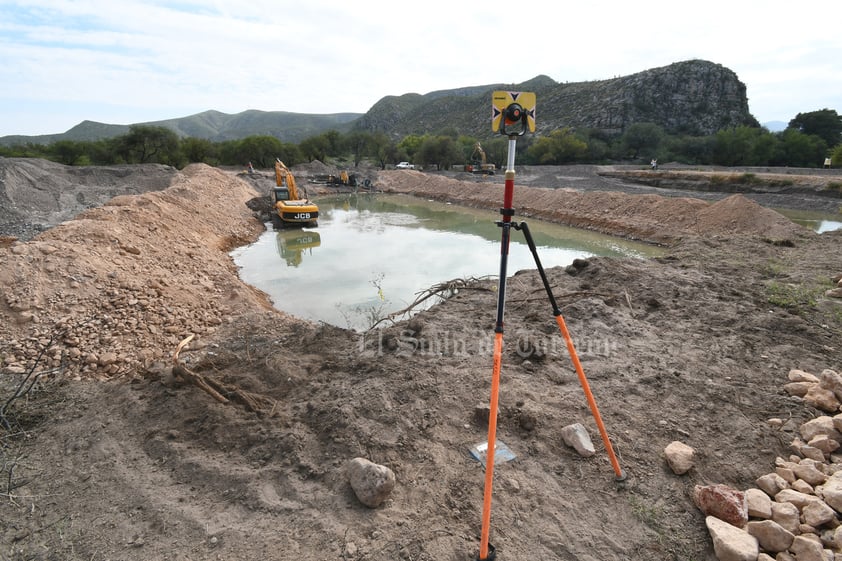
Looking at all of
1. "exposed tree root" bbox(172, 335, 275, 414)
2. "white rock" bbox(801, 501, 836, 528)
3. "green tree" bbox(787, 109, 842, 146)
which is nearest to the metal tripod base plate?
"white rock" bbox(801, 501, 836, 528)

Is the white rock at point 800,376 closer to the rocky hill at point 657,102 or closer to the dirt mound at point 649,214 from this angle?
the dirt mound at point 649,214

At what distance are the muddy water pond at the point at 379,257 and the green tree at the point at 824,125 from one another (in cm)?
4781

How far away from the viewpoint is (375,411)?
342cm

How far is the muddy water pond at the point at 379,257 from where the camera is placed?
886cm

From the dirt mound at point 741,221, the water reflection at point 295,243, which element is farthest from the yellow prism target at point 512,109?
the dirt mound at point 741,221

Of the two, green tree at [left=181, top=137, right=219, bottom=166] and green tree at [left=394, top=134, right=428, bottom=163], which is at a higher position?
green tree at [left=394, top=134, right=428, bottom=163]

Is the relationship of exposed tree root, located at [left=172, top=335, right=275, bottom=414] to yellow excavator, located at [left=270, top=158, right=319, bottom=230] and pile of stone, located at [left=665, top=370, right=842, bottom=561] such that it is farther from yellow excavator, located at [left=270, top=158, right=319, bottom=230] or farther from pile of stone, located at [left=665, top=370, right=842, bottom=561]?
yellow excavator, located at [left=270, top=158, right=319, bottom=230]

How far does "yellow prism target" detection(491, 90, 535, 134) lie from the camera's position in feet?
7.22

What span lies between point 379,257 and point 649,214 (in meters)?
12.7

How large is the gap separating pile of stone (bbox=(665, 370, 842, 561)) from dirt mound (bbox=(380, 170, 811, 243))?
1141cm

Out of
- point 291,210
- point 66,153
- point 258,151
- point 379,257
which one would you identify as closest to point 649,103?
point 258,151

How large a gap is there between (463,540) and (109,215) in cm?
1136

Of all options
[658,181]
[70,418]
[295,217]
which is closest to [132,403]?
[70,418]

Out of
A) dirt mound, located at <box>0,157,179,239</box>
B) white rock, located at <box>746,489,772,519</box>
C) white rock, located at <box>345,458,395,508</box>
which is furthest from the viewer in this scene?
dirt mound, located at <box>0,157,179,239</box>
